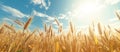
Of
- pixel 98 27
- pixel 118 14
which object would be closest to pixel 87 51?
pixel 98 27

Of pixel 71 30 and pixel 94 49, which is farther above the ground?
pixel 71 30

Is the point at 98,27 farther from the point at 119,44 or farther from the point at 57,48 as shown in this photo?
the point at 57,48

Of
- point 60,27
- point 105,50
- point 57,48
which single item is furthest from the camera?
point 60,27

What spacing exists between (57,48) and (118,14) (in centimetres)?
174

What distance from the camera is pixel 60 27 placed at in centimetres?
401

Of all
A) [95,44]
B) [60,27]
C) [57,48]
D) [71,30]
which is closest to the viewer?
[57,48]

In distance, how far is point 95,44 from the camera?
105 inches

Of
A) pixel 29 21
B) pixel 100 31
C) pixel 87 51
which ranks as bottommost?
pixel 87 51

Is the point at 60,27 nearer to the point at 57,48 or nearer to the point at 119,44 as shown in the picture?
the point at 119,44

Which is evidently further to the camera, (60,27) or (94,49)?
(60,27)

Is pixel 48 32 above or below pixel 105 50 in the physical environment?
above

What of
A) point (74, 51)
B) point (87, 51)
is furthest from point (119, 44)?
point (74, 51)

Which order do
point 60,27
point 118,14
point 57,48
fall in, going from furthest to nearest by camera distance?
point 60,27, point 118,14, point 57,48

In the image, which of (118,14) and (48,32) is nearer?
(118,14)
